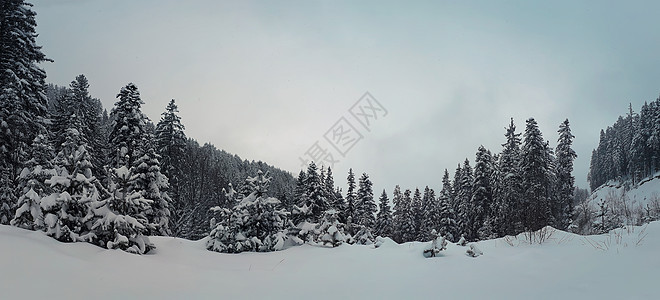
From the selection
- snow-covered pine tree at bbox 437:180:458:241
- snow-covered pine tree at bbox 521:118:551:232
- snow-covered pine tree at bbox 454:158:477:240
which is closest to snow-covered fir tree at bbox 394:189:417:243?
snow-covered pine tree at bbox 437:180:458:241

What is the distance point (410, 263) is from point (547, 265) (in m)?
2.47

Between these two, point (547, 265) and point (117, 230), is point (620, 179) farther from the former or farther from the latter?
point (117, 230)

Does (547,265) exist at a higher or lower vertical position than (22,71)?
lower

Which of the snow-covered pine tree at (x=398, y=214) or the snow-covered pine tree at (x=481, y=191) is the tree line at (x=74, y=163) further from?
the snow-covered pine tree at (x=481, y=191)

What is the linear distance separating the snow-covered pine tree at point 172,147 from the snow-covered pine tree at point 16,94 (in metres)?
11.8

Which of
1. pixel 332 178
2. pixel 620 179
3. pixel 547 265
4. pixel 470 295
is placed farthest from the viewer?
pixel 620 179

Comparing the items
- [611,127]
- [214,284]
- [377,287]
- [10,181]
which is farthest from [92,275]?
[611,127]

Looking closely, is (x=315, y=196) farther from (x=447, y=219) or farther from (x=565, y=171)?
(x=565, y=171)

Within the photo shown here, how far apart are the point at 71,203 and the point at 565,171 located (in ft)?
153

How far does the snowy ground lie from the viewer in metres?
4.14

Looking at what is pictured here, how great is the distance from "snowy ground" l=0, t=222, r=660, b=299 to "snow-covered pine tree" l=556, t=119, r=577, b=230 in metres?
38.8

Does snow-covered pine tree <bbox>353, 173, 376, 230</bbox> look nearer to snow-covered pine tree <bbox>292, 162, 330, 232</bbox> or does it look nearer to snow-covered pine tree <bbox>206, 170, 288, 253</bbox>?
snow-covered pine tree <bbox>292, 162, 330, 232</bbox>

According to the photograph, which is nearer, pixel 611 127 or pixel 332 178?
pixel 332 178

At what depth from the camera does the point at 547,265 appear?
5152 millimetres
